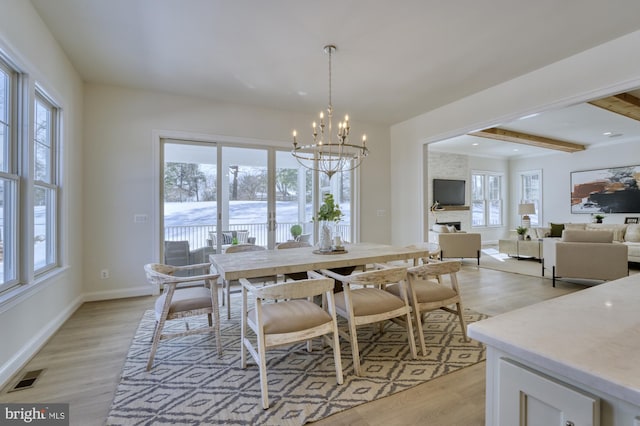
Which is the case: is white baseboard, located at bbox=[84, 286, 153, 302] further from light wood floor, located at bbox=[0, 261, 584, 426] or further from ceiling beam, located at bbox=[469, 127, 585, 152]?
ceiling beam, located at bbox=[469, 127, 585, 152]

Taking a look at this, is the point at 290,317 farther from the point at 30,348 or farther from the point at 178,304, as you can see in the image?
the point at 30,348

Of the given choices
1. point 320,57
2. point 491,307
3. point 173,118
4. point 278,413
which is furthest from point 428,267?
point 173,118

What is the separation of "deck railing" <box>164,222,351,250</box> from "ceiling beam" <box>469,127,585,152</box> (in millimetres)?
4031

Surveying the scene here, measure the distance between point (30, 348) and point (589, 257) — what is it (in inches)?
254

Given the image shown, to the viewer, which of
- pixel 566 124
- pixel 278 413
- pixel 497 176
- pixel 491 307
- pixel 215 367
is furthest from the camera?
pixel 497 176

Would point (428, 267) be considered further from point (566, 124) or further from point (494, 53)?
point (566, 124)

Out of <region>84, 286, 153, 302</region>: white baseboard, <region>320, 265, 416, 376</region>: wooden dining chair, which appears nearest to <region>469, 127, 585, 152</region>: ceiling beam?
<region>320, 265, 416, 376</region>: wooden dining chair

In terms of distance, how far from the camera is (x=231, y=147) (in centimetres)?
463

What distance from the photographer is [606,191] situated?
7.46m

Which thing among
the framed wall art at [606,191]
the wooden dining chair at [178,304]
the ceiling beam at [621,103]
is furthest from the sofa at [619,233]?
the wooden dining chair at [178,304]

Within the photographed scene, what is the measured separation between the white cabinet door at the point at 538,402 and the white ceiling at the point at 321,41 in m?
2.63

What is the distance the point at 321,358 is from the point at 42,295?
2.50 m

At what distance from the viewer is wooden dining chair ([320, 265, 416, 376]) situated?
211 cm

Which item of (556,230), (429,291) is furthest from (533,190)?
(429,291)
